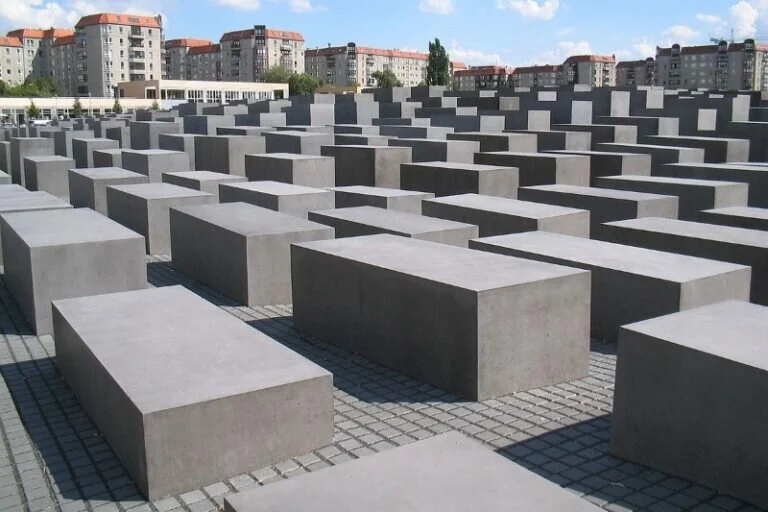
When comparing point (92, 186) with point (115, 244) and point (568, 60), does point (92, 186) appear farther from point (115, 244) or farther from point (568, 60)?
point (568, 60)

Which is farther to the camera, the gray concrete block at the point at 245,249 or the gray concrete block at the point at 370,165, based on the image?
the gray concrete block at the point at 370,165

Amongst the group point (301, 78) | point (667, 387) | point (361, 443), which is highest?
point (301, 78)

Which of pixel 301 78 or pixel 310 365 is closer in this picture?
pixel 310 365

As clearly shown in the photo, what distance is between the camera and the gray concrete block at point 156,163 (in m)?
17.8

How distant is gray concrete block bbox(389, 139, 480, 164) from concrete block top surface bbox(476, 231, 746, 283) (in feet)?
27.9

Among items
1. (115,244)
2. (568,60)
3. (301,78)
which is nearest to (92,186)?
(115,244)

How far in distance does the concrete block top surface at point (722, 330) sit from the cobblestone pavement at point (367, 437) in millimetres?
882

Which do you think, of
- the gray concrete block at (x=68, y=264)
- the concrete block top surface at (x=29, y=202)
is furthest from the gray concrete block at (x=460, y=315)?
the concrete block top surface at (x=29, y=202)

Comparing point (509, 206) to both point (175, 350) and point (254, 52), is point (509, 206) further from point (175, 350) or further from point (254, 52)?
point (254, 52)

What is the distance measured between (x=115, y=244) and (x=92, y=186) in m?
7.40

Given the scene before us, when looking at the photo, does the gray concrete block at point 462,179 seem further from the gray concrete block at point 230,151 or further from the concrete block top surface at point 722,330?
the concrete block top surface at point 722,330

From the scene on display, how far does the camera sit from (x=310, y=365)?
5.78 metres

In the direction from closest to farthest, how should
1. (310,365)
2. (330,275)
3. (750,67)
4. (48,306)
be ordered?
(310,365) → (330,275) → (48,306) → (750,67)

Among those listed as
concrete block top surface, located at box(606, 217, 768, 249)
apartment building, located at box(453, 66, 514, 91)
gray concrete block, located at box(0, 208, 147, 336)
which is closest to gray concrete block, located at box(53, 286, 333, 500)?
gray concrete block, located at box(0, 208, 147, 336)
